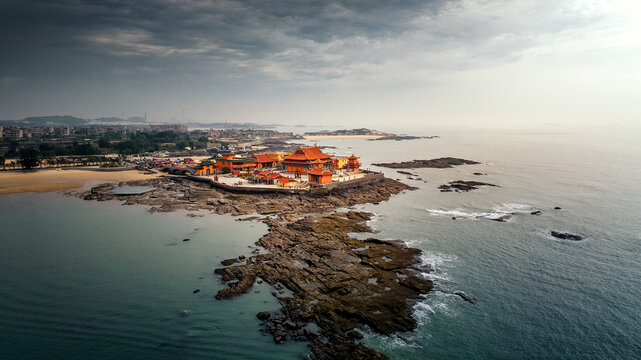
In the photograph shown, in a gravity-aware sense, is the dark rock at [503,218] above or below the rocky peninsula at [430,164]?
below

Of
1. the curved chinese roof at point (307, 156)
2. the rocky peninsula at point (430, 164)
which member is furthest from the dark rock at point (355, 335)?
the rocky peninsula at point (430, 164)

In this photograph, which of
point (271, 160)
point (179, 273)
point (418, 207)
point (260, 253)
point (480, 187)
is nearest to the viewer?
point (179, 273)

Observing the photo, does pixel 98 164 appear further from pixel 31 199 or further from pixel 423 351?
pixel 423 351

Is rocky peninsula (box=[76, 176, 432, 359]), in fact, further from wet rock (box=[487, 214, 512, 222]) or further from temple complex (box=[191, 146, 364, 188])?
wet rock (box=[487, 214, 512, 222])

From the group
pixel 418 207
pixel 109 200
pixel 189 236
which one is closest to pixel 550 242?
pixel 418 207

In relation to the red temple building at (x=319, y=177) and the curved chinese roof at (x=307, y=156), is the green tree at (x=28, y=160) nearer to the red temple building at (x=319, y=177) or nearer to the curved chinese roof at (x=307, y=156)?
the curved chinese roof at (x=307, y=156)

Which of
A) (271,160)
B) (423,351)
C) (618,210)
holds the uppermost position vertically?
(271,160)

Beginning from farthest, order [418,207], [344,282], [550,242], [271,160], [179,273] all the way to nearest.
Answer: [271,160] → [418,207] → [550,242] → [179,273] → [344,282]

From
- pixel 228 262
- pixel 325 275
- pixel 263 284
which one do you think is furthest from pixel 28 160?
pixel 325 275
